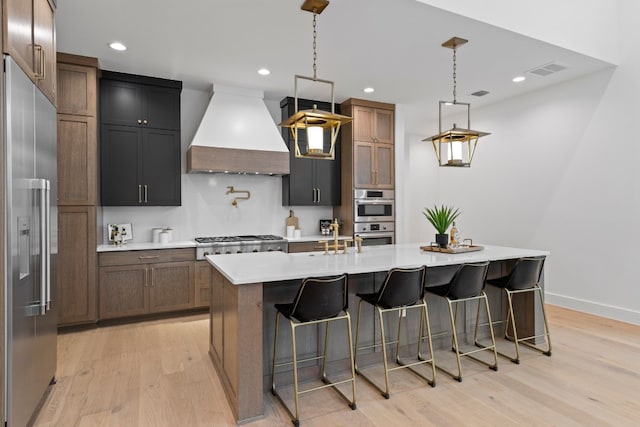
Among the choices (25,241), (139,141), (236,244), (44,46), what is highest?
(44,46)

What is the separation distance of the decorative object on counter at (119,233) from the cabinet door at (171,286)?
575 millimetres

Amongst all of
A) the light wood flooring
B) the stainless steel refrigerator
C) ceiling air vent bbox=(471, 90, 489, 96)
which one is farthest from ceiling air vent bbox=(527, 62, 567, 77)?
the stainless steel refrigerator

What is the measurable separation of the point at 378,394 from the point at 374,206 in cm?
327

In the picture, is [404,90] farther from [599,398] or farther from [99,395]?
[99,395]

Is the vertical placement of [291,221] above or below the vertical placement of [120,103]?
below

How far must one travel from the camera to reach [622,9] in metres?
4.25

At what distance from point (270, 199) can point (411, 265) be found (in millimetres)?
3147

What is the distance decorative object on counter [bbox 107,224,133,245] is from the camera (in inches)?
174

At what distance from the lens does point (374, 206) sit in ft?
18.2

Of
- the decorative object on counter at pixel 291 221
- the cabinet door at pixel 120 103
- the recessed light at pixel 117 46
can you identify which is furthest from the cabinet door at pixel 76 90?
the decorative object on counter at pixel 291 221

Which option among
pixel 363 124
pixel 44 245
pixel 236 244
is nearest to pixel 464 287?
pixel 236 244

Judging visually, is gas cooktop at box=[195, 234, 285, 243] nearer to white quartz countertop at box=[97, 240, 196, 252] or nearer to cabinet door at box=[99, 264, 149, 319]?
white quartz countertop at box=[97, 240, 196, 252]

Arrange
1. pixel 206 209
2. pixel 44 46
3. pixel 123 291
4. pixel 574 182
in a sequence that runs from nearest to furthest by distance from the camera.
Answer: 1. pixel 44 46
2. pixel 123 291
3. pixel 574 182
4. pixel 206 209

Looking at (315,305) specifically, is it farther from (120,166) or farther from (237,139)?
(120,166)
